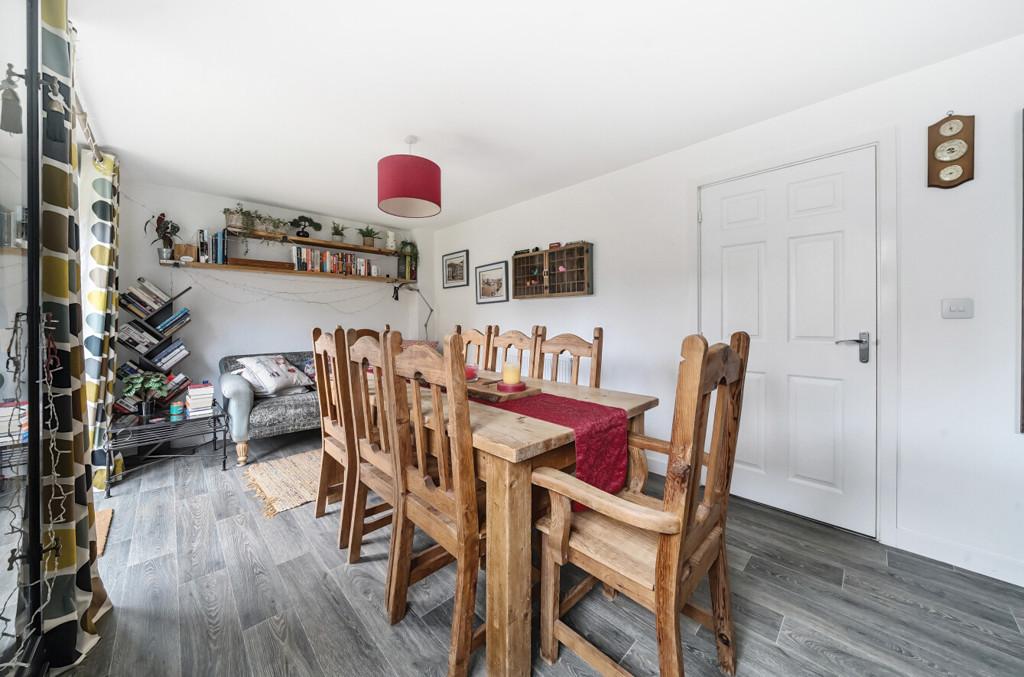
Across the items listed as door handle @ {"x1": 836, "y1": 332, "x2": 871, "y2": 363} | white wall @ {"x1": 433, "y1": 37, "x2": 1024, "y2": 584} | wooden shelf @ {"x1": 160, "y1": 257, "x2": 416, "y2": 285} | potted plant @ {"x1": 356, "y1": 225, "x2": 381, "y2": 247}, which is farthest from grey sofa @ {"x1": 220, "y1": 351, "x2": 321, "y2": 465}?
door handle @ {"x1": 836, "y1": 332, "x2": 871, "y2": 363}

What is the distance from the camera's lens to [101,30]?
1544 millimetres

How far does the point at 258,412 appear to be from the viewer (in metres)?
Result: 2.88

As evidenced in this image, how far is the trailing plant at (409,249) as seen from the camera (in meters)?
4.61

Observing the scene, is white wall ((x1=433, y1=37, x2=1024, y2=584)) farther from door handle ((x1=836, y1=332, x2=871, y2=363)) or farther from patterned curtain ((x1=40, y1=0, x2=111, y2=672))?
patterned curtain ((x1=40, y1=0, x2=111, y2=672))

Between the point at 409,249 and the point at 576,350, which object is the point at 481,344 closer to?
the point at 576,350

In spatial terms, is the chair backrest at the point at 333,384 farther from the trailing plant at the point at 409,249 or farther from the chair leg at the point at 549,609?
the trailing plant at the point at 409,249

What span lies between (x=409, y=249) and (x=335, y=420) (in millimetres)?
3082

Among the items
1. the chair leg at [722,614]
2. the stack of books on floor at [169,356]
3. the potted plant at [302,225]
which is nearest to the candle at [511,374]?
the chair leg at [722,614]

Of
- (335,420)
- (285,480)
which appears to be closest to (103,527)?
(285,480)

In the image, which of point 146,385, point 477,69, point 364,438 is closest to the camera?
point 364,438

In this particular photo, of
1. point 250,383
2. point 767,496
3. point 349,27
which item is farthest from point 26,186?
point 767,496

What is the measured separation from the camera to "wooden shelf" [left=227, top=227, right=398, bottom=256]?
359cm

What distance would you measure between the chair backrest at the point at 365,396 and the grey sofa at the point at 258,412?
1.71m

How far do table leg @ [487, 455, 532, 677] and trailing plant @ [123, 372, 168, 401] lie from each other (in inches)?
116
